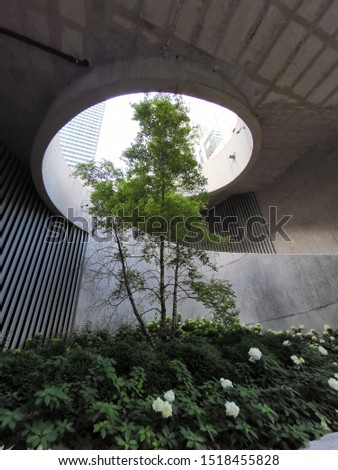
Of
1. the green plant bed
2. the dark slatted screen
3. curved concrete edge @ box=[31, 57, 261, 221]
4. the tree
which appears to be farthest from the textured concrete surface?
the dark slatted screen

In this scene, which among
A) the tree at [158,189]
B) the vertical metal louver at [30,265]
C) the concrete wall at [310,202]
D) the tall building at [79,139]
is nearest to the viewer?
the tree at [158,189]

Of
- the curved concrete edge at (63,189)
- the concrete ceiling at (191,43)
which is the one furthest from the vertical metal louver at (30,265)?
the concrete ceiling at (191,43)

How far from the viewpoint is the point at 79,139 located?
8523mm

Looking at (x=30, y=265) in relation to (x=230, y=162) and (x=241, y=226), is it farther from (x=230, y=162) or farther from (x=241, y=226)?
(x=241, y=226)

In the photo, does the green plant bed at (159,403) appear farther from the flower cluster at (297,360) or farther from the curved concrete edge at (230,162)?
the curved concrete edge at (230,162)

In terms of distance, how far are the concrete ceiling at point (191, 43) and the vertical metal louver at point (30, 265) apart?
142 centimetres

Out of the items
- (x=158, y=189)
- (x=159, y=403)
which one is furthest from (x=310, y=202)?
(x=159, y=403)

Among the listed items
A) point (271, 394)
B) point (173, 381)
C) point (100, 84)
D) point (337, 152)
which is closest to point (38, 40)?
point (100, 84)

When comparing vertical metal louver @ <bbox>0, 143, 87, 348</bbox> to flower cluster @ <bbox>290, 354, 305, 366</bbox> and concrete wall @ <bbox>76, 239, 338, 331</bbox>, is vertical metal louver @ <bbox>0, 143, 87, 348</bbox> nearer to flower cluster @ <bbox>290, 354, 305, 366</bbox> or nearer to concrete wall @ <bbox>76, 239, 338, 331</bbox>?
concrete wall @ <bbox>76, 239, 338, 331</bbox>

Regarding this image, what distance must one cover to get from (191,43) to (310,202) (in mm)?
4809

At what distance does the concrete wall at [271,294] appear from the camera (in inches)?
199

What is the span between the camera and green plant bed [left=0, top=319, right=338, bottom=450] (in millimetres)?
1186

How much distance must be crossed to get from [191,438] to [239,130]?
6.46m

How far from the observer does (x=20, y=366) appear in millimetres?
1816
